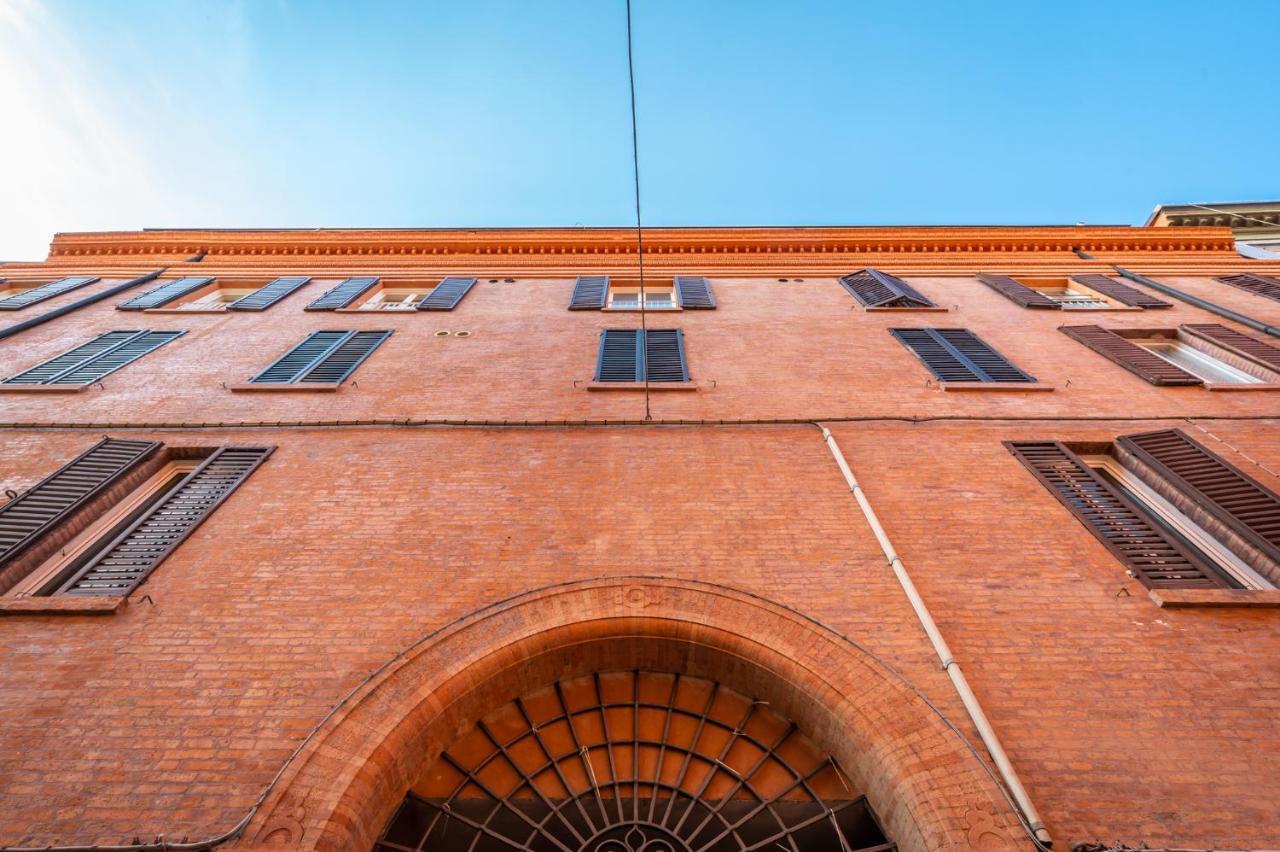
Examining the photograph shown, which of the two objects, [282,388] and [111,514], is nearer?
[111,514]

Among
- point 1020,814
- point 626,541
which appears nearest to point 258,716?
point 626,541

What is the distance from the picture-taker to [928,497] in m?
5.78

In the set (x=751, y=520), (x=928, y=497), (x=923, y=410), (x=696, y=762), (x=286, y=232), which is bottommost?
(x=696, y=762)

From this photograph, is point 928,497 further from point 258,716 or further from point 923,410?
point 258,716

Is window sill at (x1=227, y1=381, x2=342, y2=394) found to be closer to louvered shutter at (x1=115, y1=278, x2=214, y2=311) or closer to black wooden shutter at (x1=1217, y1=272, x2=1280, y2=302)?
louvered shutter at (x1=115, y1=278, x2=214, y2=311)

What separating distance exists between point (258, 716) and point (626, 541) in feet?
9.15

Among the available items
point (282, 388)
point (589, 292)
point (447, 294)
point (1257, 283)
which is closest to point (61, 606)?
point (282, 388)

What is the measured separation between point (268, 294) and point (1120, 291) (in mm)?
15710

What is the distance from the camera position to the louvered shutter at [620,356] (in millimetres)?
8148

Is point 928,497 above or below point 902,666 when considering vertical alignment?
above

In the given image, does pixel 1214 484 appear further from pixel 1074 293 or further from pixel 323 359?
pixel 323 359

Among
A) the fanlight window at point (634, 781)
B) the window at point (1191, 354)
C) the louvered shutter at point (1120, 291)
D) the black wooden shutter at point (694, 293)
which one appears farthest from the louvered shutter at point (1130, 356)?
the fanlight window at point (634, 781)

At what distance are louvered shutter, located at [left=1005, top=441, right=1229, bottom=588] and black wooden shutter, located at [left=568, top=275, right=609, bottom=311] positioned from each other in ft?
22.1

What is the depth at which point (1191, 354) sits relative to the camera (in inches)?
372
